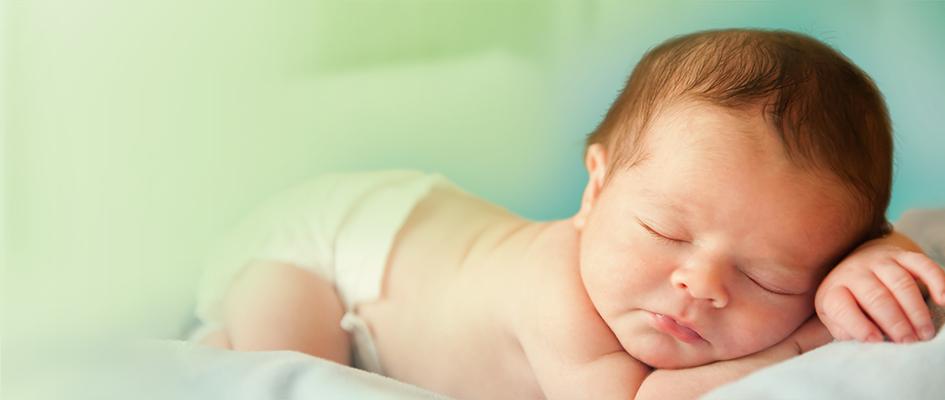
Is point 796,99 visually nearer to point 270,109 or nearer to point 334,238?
point 334,238

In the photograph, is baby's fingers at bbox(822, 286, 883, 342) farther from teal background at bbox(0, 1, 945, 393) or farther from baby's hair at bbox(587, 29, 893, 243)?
teal background at bbox(0, 1, 945, 393)

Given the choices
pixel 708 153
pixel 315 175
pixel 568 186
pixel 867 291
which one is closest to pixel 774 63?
pixel 708 153

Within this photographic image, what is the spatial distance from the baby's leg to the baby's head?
0.46 m

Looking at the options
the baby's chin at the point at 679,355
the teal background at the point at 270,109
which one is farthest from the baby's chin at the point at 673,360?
the teal background at the point at 270,109

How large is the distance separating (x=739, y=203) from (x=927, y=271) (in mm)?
177

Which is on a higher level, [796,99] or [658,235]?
[796,99]

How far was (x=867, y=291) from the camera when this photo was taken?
1.78ft

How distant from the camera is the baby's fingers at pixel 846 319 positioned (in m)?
0.53

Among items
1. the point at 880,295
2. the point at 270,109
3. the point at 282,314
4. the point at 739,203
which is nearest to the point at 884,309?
the point at 880,295

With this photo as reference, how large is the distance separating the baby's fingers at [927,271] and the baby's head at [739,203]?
0.06 m

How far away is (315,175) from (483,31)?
450 millimetres

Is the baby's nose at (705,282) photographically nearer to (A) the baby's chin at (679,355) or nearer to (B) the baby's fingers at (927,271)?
(A) the baby's chin at (679,355)

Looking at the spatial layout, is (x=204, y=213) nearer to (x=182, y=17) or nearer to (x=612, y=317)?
(x=182, y=17)

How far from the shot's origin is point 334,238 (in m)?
1.03
